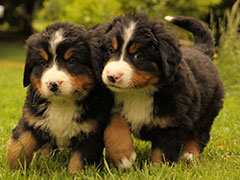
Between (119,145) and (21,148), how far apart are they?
761 mm

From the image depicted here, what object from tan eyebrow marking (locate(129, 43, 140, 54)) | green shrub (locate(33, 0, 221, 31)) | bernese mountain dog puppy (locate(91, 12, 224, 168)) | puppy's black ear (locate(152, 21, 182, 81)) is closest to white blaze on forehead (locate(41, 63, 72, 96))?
bernese mountain dog puppy (locate(91, 12, 224, 168))

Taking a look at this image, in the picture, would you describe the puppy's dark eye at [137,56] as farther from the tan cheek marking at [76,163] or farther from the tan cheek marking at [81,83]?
the tan cheek marking at [76,163]

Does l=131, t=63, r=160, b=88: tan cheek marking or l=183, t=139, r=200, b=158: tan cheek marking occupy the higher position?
l=131, t=63, r=160, b=88: tan cheek marking

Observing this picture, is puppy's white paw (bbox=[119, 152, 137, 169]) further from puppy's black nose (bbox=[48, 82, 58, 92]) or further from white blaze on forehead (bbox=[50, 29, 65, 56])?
white blaze on forehead (bbox=[50, 29, 65, 56])

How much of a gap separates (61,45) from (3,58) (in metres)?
15.0

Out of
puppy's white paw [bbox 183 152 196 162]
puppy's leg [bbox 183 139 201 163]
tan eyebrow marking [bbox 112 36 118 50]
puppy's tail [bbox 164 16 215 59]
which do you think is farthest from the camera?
puppy's tail [bbox 164 16 215 59]

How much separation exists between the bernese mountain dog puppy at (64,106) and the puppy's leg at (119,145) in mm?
77

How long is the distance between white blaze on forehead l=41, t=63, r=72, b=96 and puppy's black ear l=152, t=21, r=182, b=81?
72 centimetres

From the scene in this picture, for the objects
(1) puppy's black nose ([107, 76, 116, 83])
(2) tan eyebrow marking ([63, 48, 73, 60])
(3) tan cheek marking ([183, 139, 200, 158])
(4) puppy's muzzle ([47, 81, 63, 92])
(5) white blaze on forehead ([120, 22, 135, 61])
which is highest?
(5) white blaze on forehead ([120, 22, 135, 61])

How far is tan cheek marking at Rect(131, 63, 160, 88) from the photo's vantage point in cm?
277

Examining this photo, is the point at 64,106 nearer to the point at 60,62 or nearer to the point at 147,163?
the point at 60,62

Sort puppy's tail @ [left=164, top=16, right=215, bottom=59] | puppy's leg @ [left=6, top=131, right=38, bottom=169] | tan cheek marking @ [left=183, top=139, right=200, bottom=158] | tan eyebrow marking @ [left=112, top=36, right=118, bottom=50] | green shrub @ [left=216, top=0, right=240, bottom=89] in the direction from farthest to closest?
green shrub @ [left=216, top=0, right=240, bottom=89]
puppy's tail @ [left=164, top=16, right=215, bottom=59]
tan cheek marking @ [left=183, top=139, right=200, bottom=158]
puppy's leg @ [left=6, top=131, right=38, bottom=169]
tan eyebrow marking @ [left=112, top=36, right=118, bottom=50]

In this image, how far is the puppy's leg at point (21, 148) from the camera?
2.97 m

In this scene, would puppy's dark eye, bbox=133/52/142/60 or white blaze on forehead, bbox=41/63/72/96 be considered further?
puppy's dark eye, bbox=133/52/142/60
